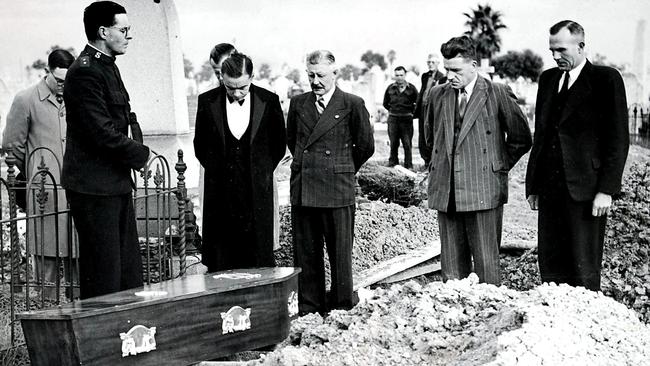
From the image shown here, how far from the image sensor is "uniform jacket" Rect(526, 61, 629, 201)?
515 centimetres

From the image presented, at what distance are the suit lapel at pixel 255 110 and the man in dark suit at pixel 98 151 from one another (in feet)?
3.50

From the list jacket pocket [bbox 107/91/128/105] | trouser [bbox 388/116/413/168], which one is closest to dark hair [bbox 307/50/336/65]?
jacket pocket [bbox 107/91/128/105]

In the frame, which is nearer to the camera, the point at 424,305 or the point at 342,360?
the point at 342,360

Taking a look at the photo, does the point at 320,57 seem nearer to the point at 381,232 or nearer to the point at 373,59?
the point at 381,232

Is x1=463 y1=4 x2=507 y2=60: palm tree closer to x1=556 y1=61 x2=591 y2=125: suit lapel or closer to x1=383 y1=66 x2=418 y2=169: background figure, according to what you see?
x1=383 y1=66 x2=418 y2=169: background figure

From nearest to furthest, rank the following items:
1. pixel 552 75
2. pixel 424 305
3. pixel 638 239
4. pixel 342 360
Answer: pixel 342 360 → pixel 424 305 → pixel 552 75 → pixel 638 239

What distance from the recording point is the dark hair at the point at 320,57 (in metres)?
5.93

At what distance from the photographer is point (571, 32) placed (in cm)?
520

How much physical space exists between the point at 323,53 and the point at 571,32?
66.9 inches

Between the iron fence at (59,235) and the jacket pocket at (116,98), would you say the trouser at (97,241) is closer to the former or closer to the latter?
the iron fence at (59,235)

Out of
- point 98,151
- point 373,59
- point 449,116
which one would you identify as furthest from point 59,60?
point 373,59

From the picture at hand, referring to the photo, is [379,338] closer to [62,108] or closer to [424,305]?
[424,305]

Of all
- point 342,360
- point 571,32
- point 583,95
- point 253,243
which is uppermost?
point 571,32

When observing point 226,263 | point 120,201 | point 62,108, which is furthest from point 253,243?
point 62,108
